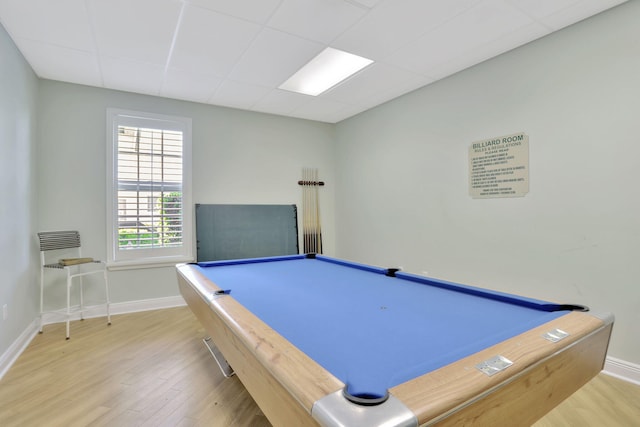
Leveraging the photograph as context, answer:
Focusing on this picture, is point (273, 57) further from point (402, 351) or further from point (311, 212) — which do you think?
→ point (402, 351)

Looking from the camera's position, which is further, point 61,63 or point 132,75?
point 132,75

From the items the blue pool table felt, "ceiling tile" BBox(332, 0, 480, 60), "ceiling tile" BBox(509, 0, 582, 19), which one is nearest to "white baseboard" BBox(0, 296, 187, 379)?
the blue pool table felt

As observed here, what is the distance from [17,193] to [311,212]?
3139mm

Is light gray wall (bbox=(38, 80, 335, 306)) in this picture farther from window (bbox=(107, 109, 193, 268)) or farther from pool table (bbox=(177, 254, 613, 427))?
pool table (bbox=(177, 254, 613, 427))

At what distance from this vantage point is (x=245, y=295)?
5.64 ft

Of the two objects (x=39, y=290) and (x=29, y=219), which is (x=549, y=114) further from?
(x=39, y=290)

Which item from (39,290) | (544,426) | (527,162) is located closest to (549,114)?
(527,162)

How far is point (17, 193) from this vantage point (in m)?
2.58

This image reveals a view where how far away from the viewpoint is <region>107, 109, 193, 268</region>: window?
348 cm

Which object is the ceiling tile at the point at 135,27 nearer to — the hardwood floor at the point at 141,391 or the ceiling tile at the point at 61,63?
the ceiling tile at the point at 61,63

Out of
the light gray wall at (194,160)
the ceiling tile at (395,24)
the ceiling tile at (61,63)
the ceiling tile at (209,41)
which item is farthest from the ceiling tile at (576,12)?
the ceiling tile at (61,63)

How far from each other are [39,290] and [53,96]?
1.93 metres

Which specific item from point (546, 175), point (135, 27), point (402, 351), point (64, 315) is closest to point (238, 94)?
point (135, 27)

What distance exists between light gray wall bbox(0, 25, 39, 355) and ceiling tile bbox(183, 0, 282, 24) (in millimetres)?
1550
